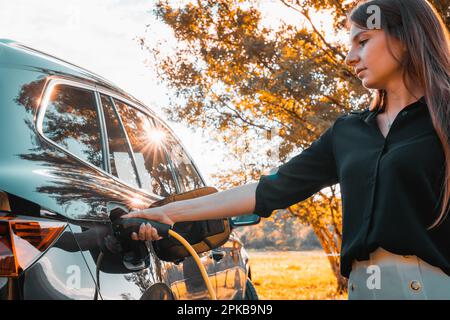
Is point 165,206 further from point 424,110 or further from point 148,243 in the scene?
point 424,110

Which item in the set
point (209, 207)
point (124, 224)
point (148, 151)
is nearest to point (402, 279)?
point (209, 207)

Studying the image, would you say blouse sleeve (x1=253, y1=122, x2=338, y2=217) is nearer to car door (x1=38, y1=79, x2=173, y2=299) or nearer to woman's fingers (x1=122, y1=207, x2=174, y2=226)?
woman's fingers (x1=122, y1=207, x2=174, y2=226)

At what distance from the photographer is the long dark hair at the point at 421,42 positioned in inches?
91.6

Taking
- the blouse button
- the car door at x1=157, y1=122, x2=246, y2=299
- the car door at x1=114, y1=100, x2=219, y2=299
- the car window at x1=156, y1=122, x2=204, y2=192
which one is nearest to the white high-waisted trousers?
the blouse button

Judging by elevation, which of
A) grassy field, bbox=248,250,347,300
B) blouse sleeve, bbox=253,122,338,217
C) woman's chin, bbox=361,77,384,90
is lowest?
grassy field, bbox=248,250,347,300

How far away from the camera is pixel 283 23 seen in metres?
10.7

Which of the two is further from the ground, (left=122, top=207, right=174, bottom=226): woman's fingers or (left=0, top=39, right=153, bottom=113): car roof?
(left=0, top=39, right=153, bottom=113): car roof

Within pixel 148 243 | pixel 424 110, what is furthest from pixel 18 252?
pixel 424 110

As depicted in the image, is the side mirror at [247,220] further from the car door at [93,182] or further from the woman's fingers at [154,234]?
the woman's fingers at [154,234]

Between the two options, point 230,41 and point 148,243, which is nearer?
point 148,243

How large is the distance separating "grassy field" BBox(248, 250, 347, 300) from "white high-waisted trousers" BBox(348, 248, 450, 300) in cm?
1102

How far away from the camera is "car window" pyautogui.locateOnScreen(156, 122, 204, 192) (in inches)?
165

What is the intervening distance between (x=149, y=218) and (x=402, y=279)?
1083mm
